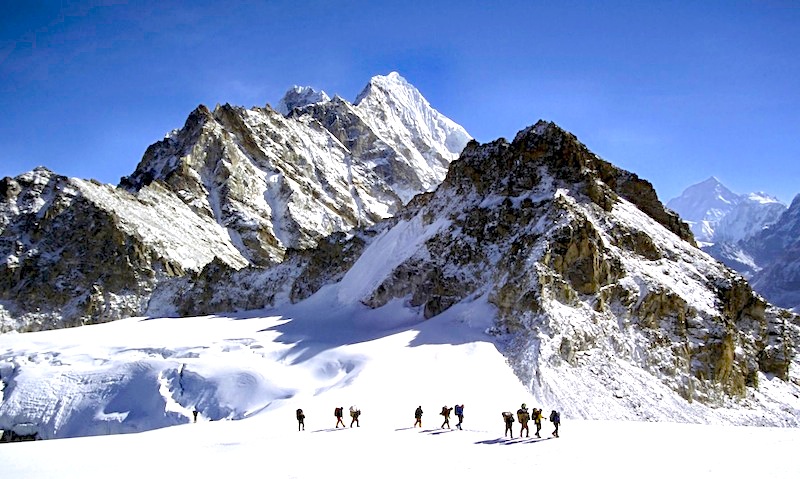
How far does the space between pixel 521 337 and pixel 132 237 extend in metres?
49.8

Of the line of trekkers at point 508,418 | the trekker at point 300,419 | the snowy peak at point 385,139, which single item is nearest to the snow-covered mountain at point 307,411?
the line of trekkers at point 508,418

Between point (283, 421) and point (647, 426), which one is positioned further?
point (283, 421)

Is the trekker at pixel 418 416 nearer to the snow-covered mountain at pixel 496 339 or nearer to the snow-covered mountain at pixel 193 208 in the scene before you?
the snow-covered mountain at pixel 496 339

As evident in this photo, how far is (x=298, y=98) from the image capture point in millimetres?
185625

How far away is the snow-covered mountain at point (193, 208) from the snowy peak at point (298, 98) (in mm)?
29441

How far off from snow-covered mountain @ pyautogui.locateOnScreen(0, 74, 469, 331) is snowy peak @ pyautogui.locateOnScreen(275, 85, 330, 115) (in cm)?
2944

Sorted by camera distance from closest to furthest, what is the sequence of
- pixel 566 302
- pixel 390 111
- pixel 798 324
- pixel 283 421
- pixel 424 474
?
pixel 424 474 < pixel 283 421 < pixel 566 302 < pixel 798 324 < pixel 390 111

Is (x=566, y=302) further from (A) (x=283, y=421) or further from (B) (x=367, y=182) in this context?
(B) (x=367, y=182)

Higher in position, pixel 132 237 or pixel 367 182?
pixel 367 182

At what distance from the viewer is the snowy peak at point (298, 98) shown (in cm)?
18038

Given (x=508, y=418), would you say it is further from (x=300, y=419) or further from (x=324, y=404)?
(x=324, y=404)

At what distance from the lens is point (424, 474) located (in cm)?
1391

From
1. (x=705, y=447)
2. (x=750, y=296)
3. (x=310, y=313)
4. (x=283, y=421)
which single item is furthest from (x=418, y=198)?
(x=705, y=447)

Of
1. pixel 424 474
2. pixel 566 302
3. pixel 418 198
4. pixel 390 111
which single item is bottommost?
pixel 424 474
